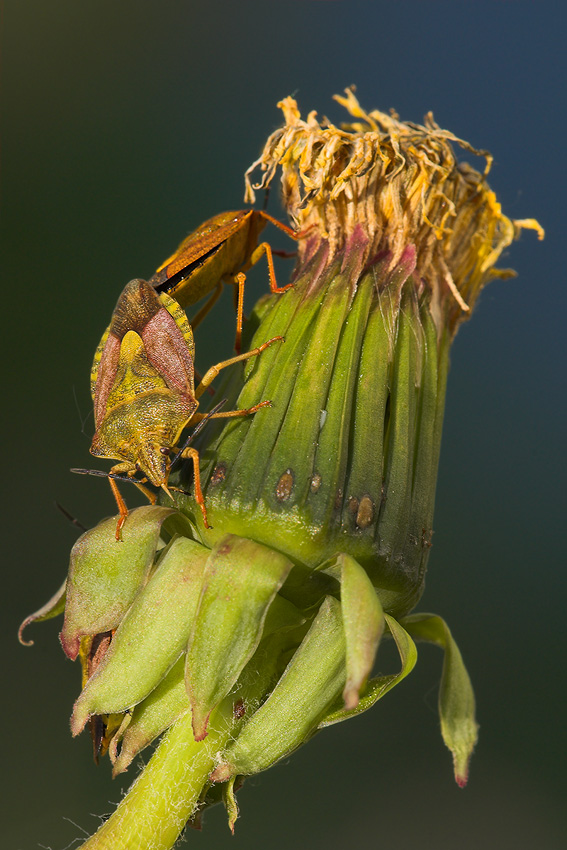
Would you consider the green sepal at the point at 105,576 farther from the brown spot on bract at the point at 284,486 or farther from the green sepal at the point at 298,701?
the green sepal at the point at 298,701

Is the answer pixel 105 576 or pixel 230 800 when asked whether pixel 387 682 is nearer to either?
pixel 230 800

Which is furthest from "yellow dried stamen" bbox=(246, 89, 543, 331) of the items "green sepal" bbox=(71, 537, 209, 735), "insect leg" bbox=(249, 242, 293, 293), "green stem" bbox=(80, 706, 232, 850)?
"green stem" bbox=(80, 706, 232, 850)

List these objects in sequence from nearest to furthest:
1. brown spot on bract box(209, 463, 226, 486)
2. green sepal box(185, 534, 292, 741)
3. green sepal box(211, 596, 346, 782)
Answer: green sepal box(185, 534, 292, 741), green sepal box(211, 596, 346, 782), brown spot on bract box(209, 463, 226, 486)

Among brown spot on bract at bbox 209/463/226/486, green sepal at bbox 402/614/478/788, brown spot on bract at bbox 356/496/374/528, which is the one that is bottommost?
green sepal at bbox 402/614/478/788

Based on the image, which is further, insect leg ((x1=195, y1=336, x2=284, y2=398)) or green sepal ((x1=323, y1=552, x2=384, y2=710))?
insect leg ((x1=195, y1=336, x2=284, y2=398))

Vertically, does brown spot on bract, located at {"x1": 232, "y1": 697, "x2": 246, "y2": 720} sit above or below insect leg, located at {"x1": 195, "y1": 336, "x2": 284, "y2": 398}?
below

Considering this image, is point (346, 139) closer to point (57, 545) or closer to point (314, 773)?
point (57, 545)

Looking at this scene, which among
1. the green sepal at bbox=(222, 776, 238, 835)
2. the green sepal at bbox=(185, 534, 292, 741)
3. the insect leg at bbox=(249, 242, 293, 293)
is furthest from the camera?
the insect leg at bbox=(249, 242, 293, 293)

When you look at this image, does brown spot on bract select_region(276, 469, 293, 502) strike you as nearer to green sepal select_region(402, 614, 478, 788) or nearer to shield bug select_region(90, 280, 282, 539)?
shield bug select_region(90, 280, 282, 539)
